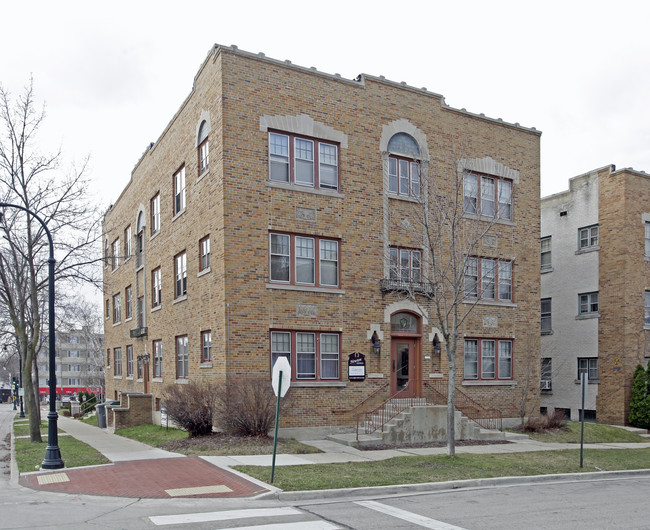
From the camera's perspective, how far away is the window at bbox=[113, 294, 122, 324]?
3454 cm

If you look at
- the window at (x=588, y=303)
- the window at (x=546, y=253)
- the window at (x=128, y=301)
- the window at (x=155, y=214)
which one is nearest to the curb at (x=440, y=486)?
the window at (x=588, y=303)

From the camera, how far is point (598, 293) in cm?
2902

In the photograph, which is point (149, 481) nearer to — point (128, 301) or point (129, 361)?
point (129, 361)

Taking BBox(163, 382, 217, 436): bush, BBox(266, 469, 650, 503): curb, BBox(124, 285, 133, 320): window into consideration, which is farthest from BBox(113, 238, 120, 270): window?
BBox(266, 469, 650, 503): curb

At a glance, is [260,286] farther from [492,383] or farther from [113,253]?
[113,253]

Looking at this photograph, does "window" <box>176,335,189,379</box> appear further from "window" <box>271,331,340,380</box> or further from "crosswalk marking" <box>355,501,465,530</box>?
"crosswalk marking" <box>355,501,465,530</box>

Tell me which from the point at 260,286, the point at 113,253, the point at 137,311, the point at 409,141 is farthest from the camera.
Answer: the point at 113,253

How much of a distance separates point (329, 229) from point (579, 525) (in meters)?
12.4

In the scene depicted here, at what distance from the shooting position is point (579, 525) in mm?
9391

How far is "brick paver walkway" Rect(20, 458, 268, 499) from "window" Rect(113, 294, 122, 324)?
2090 centimetres

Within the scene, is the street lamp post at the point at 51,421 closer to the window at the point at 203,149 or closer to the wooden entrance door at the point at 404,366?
the window at the point at 203,149

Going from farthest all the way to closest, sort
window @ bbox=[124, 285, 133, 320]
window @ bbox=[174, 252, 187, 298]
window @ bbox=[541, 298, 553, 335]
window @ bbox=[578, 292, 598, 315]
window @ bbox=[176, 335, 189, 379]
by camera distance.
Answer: window @ bbox=[124, 285, 133, 320] < window @ bbox=[541, 298, 553, 335] < window @ bbox=[578, 292, 598, 315] < window @ bbox=[174, 252, 187, 298] < window @ bbox=[176, 335, 189, 379]

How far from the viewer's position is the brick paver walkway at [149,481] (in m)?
11.3

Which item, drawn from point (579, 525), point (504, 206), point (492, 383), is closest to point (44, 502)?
point (579, 525)
